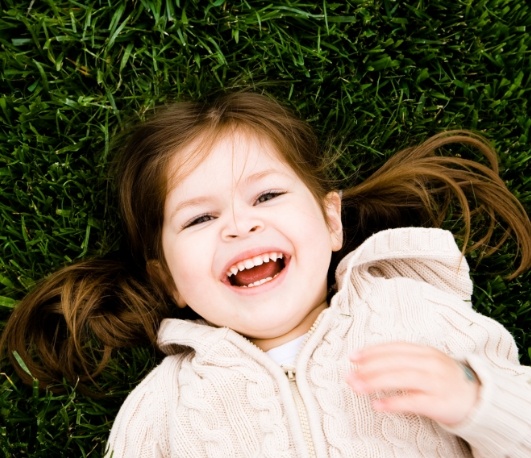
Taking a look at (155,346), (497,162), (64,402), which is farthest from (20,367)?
(497,162)

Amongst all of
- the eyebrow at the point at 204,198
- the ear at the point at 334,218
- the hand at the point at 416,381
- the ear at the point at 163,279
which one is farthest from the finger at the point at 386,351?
the ear at the point at 163,279

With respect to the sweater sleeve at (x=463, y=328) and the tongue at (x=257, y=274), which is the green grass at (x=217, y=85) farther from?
the tongue at (x=257, y=274)

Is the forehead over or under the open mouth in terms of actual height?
over

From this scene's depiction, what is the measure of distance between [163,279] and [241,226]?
555mm

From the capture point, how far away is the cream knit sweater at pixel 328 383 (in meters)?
2.11

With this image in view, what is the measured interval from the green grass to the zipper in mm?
692

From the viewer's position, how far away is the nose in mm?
2152

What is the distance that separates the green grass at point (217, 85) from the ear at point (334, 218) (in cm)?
31

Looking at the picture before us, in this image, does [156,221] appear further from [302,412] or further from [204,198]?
[302,412]

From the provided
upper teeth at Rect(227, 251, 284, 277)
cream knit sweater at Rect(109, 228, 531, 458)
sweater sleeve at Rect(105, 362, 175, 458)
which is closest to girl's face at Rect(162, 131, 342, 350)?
upper teeth at Rect(227, 251, 284, 277)

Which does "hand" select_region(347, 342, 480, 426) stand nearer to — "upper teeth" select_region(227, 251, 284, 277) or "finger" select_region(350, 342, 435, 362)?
"finger" select_region(350, 342, 435, 362)

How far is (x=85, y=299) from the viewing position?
2623 mm

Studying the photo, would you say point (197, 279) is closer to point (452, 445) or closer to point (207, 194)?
point (207, 194)

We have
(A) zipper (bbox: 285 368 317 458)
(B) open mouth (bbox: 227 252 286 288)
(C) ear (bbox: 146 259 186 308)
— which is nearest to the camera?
(A) zipper (bbox: 285 368 317 458)
